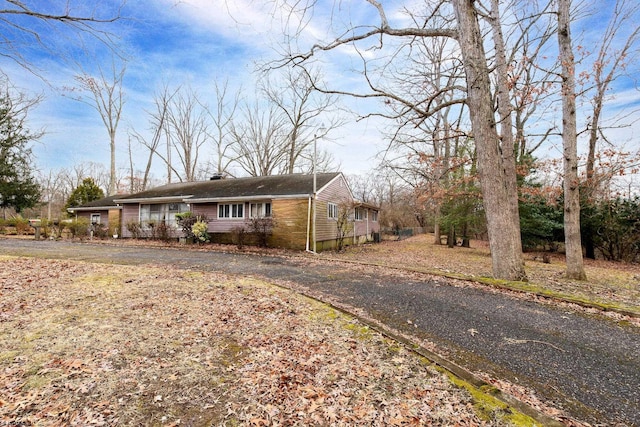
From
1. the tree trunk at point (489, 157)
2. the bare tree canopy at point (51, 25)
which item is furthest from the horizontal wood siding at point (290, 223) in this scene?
the bare tree canopy at point (51, 25)

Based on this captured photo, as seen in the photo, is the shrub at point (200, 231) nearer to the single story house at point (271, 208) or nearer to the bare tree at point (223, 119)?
the single story house at point (271, 208)

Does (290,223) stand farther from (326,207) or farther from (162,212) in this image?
(162,212)

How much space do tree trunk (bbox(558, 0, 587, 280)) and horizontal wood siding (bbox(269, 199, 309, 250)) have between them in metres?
10.0

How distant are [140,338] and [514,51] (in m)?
14.0

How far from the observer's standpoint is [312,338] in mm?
3832

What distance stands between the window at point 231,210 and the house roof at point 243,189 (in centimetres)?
59

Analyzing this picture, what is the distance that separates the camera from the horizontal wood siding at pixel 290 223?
14820 mm

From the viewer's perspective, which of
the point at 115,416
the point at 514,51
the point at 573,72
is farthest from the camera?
the point at 514,51

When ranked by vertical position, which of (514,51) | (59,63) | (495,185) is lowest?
(495,185)

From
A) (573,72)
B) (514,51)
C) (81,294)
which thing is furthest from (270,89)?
(81,294)

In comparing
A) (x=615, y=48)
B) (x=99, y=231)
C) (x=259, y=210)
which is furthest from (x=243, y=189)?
(x=615, y=48)

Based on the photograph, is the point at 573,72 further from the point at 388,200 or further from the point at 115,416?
the point at 388,200

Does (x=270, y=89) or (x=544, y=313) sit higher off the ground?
(x=270, y=89)

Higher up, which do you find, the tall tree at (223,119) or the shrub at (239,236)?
the tall tree at (223,119)
